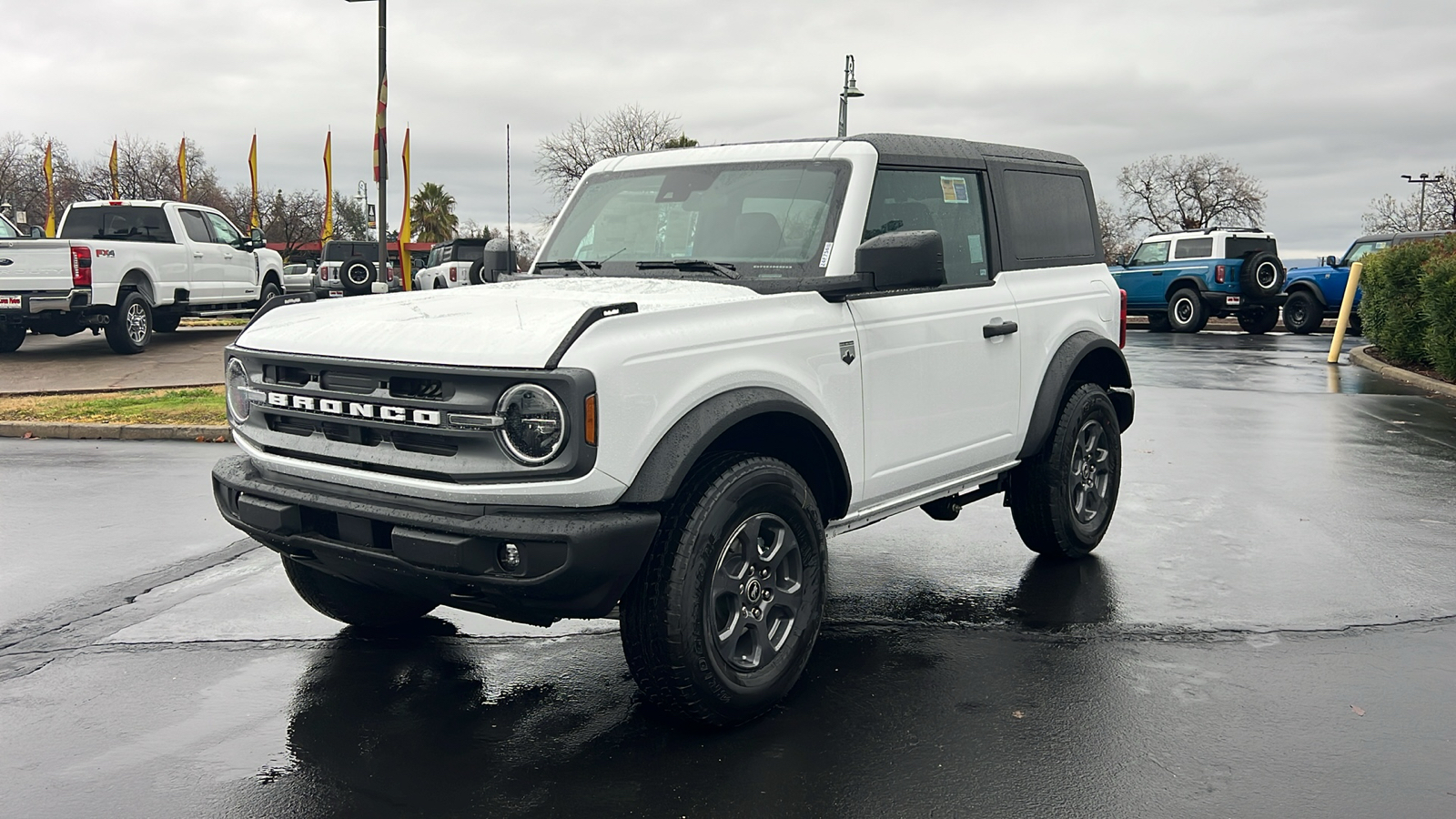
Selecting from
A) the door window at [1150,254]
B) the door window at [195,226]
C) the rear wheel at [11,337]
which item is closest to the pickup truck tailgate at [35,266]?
the rear wheel at [11,337]

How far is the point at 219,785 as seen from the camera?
3631 millimetres

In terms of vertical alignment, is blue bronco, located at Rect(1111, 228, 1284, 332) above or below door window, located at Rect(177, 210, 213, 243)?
below

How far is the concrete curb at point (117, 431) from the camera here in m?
10.6

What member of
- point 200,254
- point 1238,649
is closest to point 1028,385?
point 1238,649

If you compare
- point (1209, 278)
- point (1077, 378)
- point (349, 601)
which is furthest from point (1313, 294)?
point (349, 601)

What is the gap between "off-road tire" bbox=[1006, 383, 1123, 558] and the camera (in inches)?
235

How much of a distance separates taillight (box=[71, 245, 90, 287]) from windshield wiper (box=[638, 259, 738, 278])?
14.8 m

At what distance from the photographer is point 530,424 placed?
3.56 metres

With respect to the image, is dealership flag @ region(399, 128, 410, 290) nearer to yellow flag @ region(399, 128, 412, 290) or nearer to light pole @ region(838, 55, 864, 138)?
yellow flag @ region(399, 128, 412, 290)

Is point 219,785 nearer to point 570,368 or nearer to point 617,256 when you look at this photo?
point 570,368

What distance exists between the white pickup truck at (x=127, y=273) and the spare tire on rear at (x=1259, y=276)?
19.7 meters

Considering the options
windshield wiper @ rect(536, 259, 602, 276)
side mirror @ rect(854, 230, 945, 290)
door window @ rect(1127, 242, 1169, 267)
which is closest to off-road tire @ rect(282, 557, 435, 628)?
windshield wiper @ rect(536, 259, 602, 276)

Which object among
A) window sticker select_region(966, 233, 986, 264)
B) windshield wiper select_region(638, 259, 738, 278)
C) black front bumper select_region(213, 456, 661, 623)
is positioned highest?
window sticker select_region(966, 233, 986, 264)

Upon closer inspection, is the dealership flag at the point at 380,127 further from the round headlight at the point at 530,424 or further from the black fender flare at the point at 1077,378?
the round headlight at the point at 530,424
